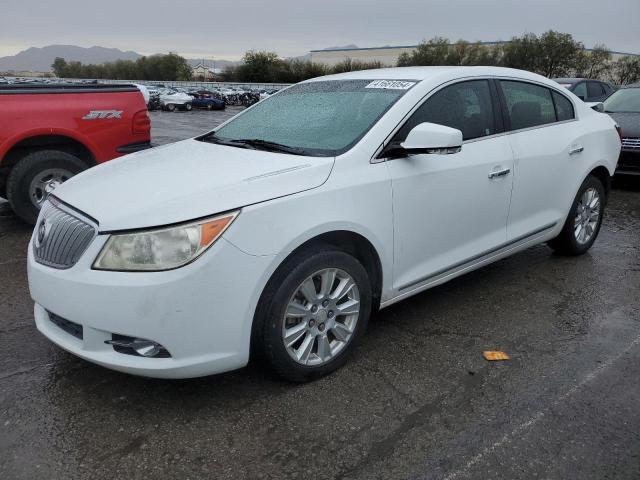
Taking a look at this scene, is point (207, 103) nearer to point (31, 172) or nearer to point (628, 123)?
point (628, 123)

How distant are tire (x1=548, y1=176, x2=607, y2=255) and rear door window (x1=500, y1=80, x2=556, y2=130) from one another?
769 millimetres

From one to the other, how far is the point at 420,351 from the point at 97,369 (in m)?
1.88

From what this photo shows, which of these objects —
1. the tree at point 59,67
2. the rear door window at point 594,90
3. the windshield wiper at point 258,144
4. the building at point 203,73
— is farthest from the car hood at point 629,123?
the tree at point 59,67

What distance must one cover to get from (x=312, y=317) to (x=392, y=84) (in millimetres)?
1659

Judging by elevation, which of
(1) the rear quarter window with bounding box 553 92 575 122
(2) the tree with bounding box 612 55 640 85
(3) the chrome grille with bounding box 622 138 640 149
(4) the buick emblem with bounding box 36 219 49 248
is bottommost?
(3) the chrome grille with bounding box 622 138 640 149

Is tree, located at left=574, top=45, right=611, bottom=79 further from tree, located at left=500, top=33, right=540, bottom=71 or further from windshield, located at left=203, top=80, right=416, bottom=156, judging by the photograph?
windshield, located at left=203, top=80, right=416, bottom=156

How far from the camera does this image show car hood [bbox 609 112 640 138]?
8344mm

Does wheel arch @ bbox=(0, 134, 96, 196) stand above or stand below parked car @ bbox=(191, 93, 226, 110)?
above

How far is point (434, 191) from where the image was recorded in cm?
331

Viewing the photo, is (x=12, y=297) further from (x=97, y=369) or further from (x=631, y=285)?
(x=631, y=285)

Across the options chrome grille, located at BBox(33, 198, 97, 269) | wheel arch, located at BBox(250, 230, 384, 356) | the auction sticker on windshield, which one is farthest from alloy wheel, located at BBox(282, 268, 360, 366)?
the auction sticker on windshield

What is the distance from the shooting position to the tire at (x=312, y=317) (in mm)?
2641

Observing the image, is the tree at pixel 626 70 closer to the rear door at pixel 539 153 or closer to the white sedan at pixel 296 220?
the rear door at pixel 539 153

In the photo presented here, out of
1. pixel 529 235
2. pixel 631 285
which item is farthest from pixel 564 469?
pixel 631 285
